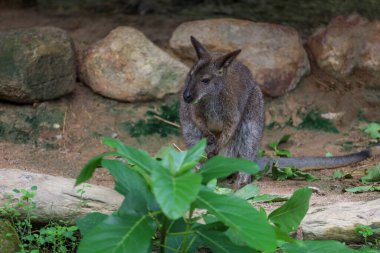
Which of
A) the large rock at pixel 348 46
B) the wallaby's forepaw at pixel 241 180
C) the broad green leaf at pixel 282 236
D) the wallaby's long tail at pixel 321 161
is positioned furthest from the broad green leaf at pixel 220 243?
the large rock at pixel 348 46

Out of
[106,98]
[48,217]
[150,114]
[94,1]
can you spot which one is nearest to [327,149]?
[150,114]

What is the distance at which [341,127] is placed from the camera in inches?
326

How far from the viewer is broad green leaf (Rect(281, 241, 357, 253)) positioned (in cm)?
382

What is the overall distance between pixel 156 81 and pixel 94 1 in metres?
1.24

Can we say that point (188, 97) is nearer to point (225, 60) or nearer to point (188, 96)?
point (188, 96)

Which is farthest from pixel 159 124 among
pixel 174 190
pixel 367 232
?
pixel 174 190

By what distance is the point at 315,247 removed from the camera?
3.92m

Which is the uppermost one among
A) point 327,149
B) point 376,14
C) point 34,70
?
point 376,14

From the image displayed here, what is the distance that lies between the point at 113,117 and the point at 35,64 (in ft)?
3.36

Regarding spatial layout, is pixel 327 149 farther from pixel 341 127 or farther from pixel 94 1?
pixel 94 1

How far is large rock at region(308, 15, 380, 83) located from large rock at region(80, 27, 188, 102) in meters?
1.62

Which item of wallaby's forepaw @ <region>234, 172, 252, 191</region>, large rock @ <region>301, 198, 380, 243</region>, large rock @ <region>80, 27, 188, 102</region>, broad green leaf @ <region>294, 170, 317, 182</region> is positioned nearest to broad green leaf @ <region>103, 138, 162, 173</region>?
large rock @ <region>301, 198, 380, 243</region>

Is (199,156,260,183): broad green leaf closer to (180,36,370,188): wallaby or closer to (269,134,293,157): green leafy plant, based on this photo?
(180,36,370,188): wallaby

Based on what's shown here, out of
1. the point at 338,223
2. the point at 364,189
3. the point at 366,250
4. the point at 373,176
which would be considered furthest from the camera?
the point at 373,176
